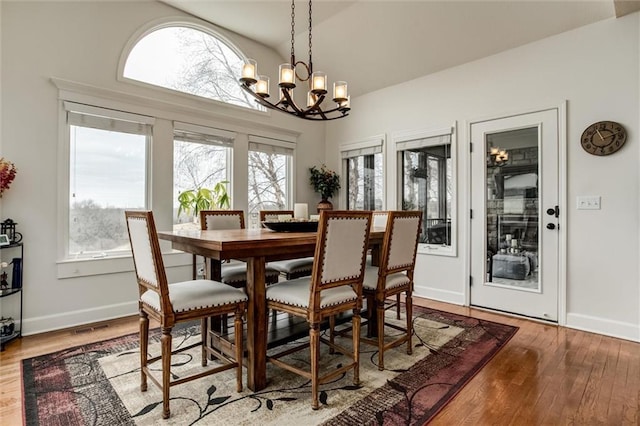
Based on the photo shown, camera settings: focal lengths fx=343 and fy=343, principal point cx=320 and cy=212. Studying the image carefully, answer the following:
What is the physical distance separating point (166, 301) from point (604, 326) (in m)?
3.65

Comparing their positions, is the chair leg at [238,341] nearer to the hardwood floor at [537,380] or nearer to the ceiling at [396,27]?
the hardwood floor at [537,380]

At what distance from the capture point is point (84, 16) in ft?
10.7

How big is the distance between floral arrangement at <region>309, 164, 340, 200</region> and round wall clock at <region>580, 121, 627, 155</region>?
306 cm

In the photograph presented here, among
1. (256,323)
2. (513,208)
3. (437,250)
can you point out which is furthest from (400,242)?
(437,250)

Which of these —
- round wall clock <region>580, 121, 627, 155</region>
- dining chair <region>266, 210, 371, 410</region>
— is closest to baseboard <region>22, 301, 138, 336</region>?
dining chair <region>266, 210, 371, 410</region>

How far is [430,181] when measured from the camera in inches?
174

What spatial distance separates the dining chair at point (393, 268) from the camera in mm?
2379

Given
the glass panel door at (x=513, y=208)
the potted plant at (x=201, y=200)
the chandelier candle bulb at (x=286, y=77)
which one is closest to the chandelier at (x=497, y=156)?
the glass panel door at (x=513, y=208)

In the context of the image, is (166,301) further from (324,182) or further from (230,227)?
(324,182)

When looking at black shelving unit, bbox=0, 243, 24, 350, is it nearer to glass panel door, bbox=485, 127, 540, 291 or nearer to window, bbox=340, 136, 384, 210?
window, bbox=340, 136, 384, 210

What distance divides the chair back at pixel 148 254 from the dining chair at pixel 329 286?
2.01 feet

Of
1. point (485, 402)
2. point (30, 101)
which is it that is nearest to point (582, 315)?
point (485, 402)

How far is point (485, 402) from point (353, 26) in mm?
4030

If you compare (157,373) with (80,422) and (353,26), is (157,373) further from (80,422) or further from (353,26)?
(353,26)
